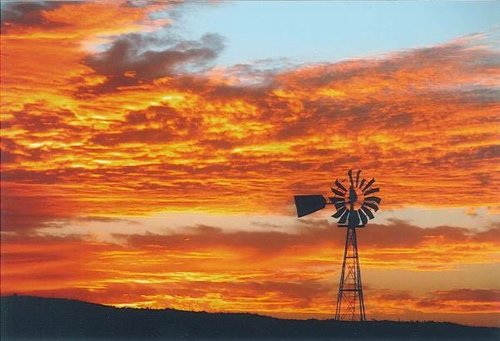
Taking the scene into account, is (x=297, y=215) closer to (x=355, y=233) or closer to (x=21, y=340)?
(x=355, y=233)

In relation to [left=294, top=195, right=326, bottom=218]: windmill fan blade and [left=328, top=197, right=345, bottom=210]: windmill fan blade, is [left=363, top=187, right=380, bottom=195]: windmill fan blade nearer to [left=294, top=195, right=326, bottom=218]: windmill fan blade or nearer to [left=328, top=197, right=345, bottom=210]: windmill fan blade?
[left=328, top=197, right=345, bottom=210]: windmill fan blade

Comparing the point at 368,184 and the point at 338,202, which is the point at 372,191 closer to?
the point at 368,184

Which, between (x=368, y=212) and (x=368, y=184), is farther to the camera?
(x=368, y=184)

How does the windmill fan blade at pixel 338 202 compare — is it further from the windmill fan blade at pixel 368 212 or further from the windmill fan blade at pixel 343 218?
the windmill fan blade at pixel 368 212

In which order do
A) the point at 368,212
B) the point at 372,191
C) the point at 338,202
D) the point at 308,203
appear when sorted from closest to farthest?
1. the point at 308,203
2. the point at 368,212
3. the point at 372,191
4. the point at 338,202

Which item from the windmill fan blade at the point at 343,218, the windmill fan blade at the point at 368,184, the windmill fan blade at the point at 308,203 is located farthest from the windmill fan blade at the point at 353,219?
the windmill fan blade at the point at 308,203

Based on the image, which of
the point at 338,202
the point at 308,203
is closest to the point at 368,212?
the point at 338,202

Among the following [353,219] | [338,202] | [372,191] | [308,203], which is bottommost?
[353,219]

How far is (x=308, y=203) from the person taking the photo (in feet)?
150

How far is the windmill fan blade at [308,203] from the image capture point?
4541 centimetres

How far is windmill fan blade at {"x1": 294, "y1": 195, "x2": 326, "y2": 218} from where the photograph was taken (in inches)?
1788

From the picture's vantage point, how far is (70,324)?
63250 mm

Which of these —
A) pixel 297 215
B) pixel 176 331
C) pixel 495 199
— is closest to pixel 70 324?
pixel 176 331

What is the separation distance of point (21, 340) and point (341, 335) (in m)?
18.4
